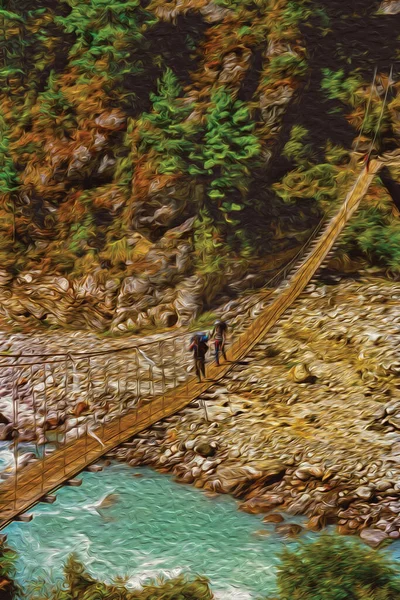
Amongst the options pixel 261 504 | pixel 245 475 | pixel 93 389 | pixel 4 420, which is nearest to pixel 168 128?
pixel 93 389

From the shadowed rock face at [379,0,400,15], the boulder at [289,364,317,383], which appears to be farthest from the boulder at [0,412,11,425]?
the shadowed rock face at [379,0,400,15]

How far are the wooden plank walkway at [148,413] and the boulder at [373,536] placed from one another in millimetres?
2388

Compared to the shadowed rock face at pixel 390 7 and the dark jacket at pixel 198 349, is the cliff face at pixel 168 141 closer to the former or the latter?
the shadowed rock face at pixel 390 7

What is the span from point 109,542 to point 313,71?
246 inches

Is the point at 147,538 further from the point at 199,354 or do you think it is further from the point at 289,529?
the point at 199,354

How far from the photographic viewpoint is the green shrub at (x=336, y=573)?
23.4ft

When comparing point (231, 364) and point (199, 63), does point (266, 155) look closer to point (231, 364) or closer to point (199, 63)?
point (199, 63)

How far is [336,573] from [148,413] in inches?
113

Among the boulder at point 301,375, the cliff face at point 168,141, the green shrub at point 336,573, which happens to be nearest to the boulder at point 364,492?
the green shrub at point 336,573

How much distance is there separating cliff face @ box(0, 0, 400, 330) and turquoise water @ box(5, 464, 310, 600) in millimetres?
2652

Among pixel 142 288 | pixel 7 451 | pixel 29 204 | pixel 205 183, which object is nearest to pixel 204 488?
pixel 7 451

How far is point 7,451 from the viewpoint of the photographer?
935 cm

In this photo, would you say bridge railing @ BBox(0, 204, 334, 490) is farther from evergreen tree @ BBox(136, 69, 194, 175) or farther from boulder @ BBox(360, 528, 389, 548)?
boulder @ BBox(360, 528, 389, 548)

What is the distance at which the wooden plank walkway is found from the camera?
8062mm
